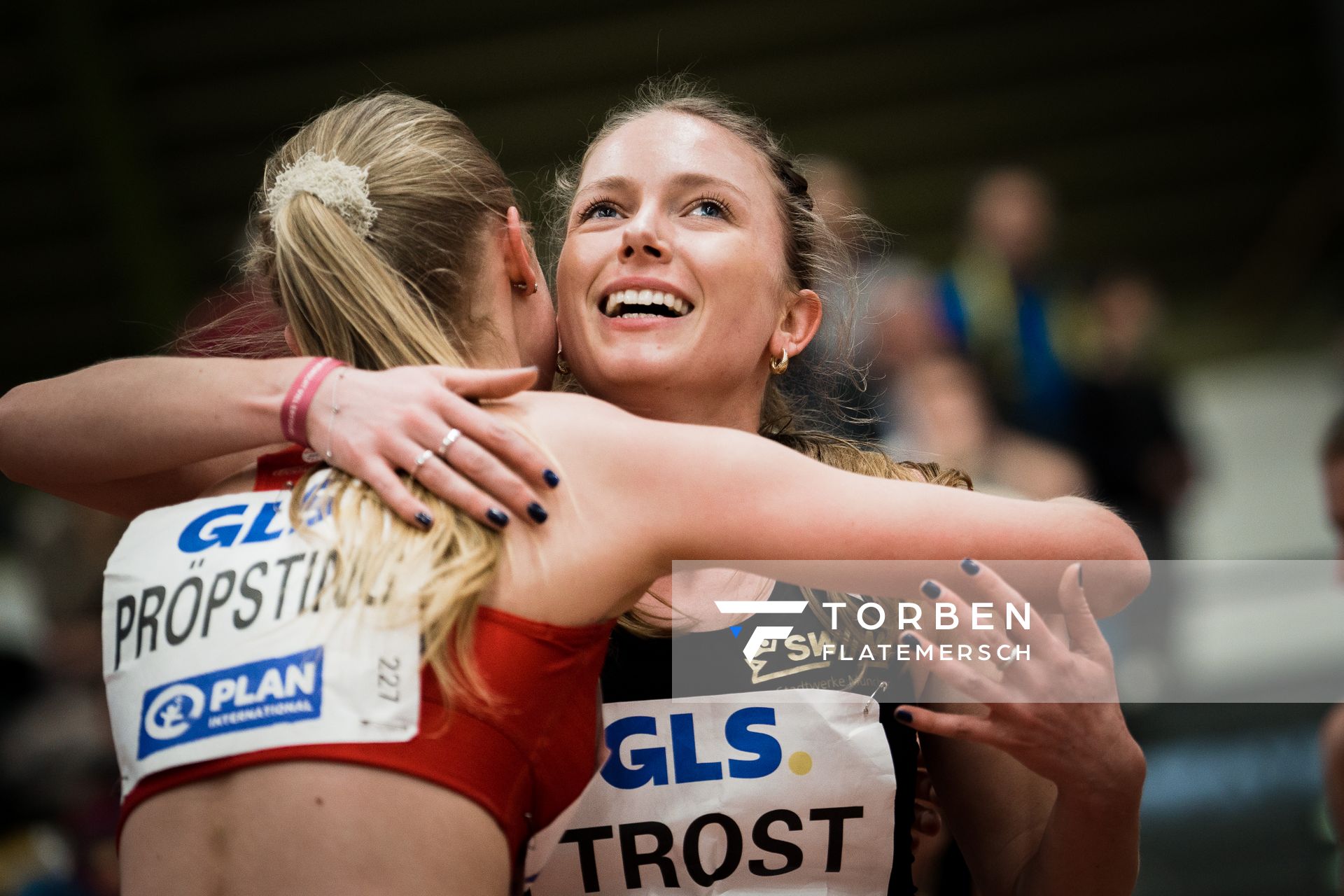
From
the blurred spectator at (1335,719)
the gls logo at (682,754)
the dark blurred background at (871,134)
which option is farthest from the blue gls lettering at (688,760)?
the dark blurred background at (871,134)

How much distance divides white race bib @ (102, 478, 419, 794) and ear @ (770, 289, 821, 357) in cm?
107

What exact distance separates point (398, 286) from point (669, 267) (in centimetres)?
58

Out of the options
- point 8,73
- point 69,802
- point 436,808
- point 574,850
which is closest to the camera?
point 436,808

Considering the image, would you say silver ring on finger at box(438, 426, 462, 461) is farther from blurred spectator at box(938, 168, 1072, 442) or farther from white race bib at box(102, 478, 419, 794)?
blurred spectator at box(938, 168, 1072, 442)

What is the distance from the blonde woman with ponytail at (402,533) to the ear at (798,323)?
614 millimetres

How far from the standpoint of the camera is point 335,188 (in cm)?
183

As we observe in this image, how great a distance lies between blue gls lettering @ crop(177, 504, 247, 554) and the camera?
64.7 inches

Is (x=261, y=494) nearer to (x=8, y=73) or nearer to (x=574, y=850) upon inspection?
(x=574, y=850)

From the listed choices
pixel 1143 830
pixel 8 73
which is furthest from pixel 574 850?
pixel 8 73

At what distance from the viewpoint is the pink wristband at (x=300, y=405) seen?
1.69 m

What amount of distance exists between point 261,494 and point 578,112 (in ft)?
20.6

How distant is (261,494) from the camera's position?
66.6 inches

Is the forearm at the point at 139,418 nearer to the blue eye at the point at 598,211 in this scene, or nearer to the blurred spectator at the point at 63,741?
the blue eye at the point at 598,211

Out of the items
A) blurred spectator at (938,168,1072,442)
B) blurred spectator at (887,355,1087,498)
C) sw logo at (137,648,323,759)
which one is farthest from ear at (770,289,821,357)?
blurred spectator at (938,168,1072,442)
